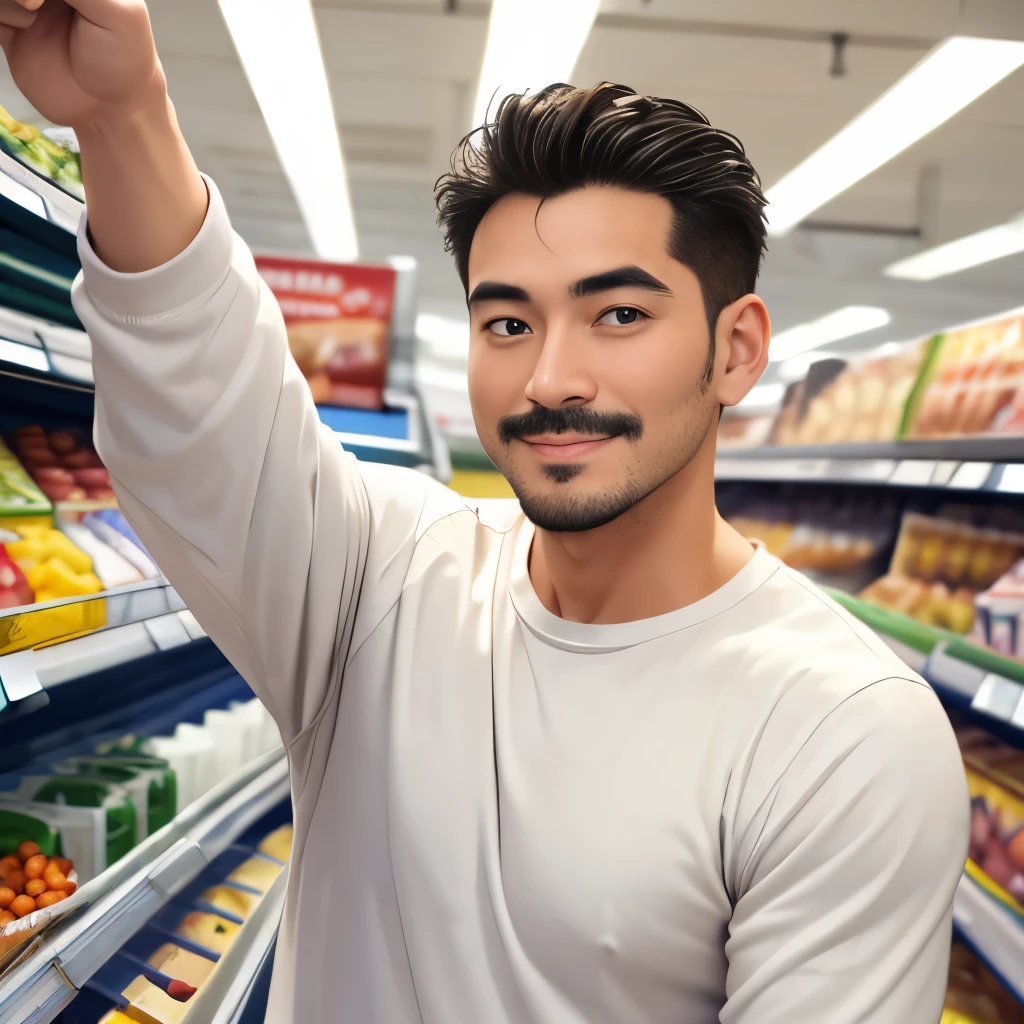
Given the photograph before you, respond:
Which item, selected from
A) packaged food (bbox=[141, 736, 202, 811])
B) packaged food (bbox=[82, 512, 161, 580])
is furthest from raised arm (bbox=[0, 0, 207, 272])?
packaged food (bbox=[141, 736, 202, 811])

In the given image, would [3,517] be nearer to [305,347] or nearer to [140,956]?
[140,956]

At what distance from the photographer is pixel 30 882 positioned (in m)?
1.42

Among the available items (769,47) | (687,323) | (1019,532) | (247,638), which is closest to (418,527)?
(247,638)

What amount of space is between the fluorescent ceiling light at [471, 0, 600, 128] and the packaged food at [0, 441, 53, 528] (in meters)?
1.97

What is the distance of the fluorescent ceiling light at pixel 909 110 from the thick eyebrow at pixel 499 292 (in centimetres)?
355

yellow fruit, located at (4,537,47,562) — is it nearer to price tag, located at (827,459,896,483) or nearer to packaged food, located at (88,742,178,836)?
packaged food, located at (88,742,178,836)

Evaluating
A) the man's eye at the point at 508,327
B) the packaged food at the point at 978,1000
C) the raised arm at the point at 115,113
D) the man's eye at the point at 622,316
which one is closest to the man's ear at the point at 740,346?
the man's eye at the point at 622,316

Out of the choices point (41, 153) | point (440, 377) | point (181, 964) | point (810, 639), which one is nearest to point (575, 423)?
point (810, 639)

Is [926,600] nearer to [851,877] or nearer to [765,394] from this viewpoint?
[851,877]

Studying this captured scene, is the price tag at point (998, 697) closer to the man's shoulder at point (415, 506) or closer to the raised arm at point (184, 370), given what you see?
the man's shoulder at point (415, 506)

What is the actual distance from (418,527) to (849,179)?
476 cm

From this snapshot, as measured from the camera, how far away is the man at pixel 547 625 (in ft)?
2.57

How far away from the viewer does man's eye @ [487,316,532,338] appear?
0.99 metres

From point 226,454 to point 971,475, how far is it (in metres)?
1.90
